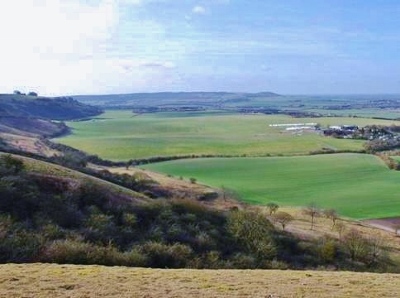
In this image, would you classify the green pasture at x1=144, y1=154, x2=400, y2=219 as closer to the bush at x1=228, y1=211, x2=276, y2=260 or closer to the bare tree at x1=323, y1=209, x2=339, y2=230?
the bare tree at x1=323, y1=209, x2=339, y2=230

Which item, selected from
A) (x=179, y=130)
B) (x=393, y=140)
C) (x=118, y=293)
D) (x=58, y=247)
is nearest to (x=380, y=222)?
(x=58, y=247)

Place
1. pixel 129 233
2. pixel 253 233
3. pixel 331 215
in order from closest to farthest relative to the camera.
Answer: pixel 129 233 → pixel 253 233 → pixel 331 215

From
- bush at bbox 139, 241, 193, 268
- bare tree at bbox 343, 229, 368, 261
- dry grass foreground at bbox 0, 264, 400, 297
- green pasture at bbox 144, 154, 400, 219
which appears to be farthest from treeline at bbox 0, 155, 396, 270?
green pasture at bbox 144, 154, 400, 219

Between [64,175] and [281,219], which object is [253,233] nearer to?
[281,219]

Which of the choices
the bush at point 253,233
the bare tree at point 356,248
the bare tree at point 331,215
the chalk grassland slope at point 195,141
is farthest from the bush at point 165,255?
the chalk grassland slope at point 195,141

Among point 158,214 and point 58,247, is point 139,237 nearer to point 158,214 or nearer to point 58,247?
point 158,214

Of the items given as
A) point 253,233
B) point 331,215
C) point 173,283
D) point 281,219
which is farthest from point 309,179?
point 173,283
